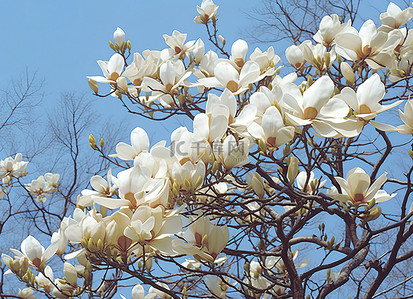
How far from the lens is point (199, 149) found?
931 millimetres

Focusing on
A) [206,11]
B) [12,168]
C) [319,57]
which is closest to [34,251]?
[319,57]

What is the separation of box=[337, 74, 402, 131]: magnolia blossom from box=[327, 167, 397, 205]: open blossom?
0.12m

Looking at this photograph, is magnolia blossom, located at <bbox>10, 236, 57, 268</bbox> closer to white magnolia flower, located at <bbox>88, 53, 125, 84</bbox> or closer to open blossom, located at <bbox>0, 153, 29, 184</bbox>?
white magnolia flower, located at <bbox>88, 53, 125, 84</bbox>

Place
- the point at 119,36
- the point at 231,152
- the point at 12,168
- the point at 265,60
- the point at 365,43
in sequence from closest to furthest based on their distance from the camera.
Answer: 1. the point at 231,152
2. the point at 365,43
3. the point at 265,60
4. the point at 119,36
5. the point at 12,168

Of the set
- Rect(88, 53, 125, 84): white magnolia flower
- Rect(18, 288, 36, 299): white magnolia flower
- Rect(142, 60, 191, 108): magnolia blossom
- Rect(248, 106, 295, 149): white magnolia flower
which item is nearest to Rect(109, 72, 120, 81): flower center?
Rect(88, 53, 125, 84): white magnolia flower

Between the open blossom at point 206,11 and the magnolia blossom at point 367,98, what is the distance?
1.11 m

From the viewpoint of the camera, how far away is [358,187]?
100 cm

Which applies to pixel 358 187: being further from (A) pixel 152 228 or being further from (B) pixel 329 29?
(B) pixel 329 29

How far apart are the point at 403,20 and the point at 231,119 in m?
0.98

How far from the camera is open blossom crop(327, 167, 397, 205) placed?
3.24 ft

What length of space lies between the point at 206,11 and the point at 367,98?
3.79 feet

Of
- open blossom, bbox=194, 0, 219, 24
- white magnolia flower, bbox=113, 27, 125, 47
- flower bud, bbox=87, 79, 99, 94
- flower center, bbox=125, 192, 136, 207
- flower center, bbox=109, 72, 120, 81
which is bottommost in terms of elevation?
flower center, bbox=125, 192, 136, 207

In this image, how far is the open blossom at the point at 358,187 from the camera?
3.24 ft

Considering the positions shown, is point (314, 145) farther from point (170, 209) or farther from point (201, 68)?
point (201, 68)
